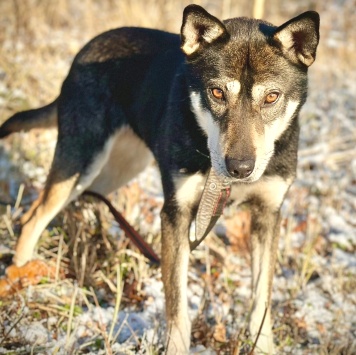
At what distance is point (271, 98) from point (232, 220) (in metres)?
1.88

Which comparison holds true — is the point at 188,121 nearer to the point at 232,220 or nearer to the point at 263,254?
the point at 263,254

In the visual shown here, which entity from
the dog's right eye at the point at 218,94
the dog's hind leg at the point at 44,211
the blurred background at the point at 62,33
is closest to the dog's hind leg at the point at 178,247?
the dog's right eye at the point at 218,94

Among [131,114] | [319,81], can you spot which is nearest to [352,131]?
[319,81]

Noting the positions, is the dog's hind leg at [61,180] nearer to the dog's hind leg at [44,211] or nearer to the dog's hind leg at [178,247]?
the dog's hind leg at [44,211]

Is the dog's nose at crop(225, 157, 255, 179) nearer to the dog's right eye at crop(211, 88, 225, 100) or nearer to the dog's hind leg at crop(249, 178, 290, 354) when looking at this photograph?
the dog's right eye at crop(211, 88, 225, 100)

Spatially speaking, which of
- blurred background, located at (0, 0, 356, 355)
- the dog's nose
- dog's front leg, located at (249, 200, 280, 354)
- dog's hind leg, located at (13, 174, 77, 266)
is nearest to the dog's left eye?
the dog's nose

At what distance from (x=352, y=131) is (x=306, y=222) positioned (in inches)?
97.2

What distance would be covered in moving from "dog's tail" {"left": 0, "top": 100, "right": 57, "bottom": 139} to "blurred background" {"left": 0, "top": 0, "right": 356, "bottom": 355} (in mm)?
615

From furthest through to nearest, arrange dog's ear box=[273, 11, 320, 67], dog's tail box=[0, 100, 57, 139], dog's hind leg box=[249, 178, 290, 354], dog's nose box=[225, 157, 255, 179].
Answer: dog's tail box=[0, 100, 57, 139], dog's hind leg box=[249, 178, 290, 354], dog's ear box=[273, 11, 320, 67], dog's nose box=[225, 157, 255, 179]

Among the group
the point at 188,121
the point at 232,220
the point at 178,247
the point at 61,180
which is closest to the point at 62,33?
the point at 61,180

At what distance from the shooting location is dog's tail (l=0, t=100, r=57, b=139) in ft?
14.3

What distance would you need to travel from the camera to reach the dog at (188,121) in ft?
9.68

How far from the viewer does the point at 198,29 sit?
122 inches

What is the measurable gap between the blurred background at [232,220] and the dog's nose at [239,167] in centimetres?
89
